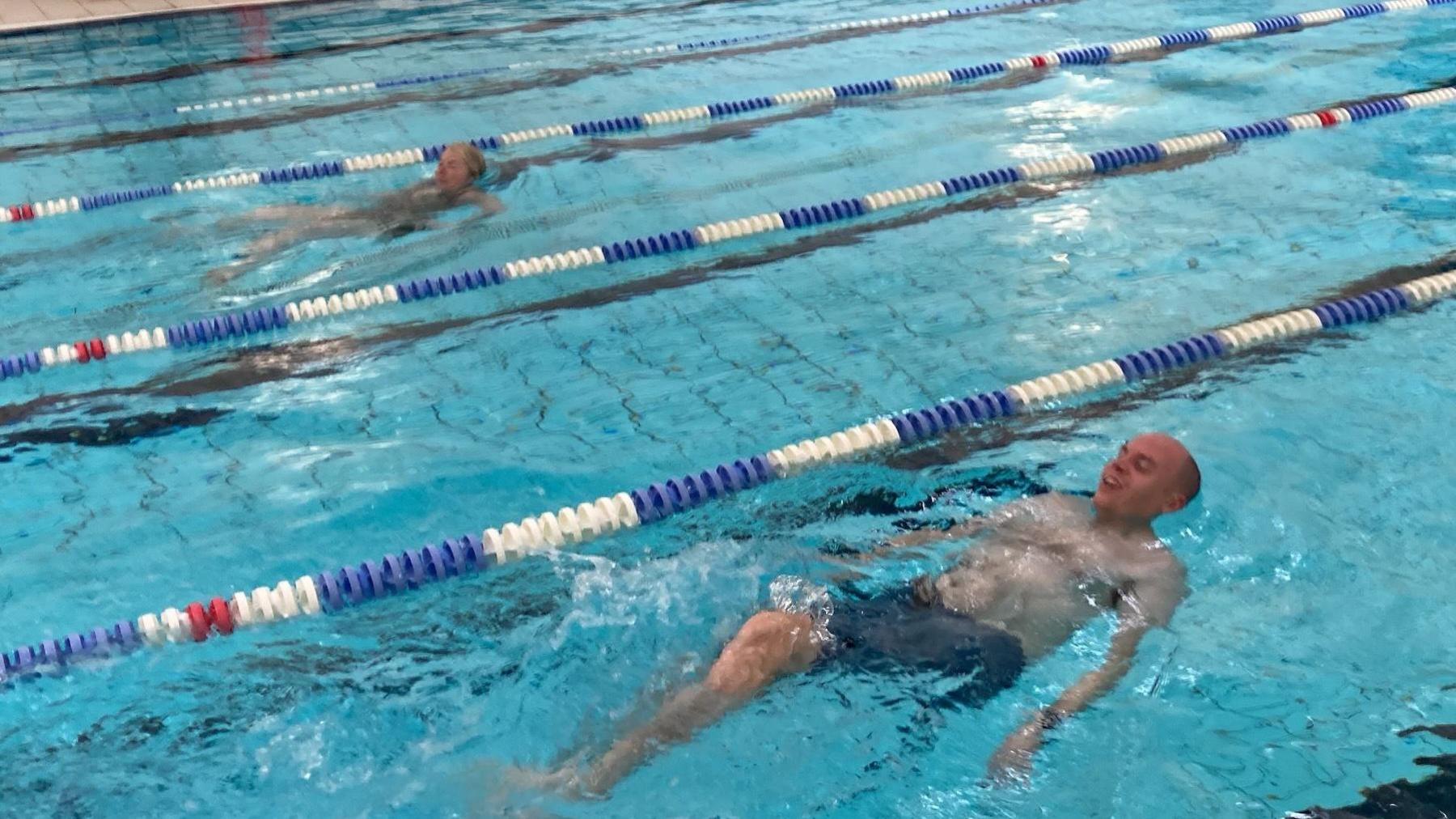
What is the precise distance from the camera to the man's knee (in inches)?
103

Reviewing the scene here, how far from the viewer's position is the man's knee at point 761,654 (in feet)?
8.59

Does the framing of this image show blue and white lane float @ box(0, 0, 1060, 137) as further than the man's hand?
Yes

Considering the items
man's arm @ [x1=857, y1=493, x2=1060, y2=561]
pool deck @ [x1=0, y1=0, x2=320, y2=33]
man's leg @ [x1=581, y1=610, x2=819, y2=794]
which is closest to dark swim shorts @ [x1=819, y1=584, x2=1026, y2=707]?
man's leg @ [x1=581, y1=610, x2=819, y2=794]

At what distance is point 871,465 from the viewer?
3.66 m

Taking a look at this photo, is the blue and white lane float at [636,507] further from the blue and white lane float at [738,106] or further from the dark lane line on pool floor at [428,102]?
the blue and white lane float at [738,106]

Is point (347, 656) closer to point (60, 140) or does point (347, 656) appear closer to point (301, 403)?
point (301, 403)

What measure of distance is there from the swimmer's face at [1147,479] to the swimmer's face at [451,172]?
355cm

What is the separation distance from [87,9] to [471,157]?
508 centimetres

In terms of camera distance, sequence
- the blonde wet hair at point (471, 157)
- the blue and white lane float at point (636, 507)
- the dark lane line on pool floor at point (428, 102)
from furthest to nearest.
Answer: the dark lane line on pool floor at point (428, 102)
the blonde wet hair at point (471, 157)
the blue and white lane float at point (636, 507)

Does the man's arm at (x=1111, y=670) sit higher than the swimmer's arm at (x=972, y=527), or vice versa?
the swimmer's arm at (x=972, y=527)

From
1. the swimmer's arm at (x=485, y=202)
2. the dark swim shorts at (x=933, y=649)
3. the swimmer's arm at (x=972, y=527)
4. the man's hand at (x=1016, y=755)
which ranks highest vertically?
the swimmer's arm at (x=485, y=202)

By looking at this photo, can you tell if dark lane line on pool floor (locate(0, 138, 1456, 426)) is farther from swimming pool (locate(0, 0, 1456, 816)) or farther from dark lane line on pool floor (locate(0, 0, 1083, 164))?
dark lane line on pool floor (locate(0, 0, 1083, 164))

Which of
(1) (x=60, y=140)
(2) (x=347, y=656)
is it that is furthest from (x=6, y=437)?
(1) (x=60, y=140)

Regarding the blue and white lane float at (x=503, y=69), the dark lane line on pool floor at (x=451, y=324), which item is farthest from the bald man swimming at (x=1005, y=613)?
the blue and white lane float at (x=503, y=69)
